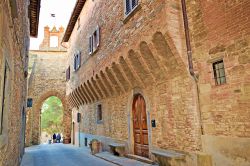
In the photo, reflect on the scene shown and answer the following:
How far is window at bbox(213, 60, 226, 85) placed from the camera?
4938mm

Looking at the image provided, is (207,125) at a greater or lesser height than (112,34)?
lesser

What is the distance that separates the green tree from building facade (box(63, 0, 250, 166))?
25286 millimetres

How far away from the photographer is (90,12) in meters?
13.0

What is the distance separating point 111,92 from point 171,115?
4746 mm

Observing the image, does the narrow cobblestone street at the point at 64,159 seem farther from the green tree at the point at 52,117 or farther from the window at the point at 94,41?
the green tree at the point at 52,117

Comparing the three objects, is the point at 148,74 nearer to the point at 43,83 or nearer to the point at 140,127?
the point at 140,127

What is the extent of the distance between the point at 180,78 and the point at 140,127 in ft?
10.0

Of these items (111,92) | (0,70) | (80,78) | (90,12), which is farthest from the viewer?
(80,78)

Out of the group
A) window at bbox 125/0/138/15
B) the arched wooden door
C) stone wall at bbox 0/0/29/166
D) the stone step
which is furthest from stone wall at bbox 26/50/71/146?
window at bbox 125/0/138/15

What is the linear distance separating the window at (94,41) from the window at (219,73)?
7199mm

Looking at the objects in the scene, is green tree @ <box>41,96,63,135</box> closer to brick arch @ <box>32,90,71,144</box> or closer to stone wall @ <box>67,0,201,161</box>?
brick arch @ <box>32,90,71,144</box>

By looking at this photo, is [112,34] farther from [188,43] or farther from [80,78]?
[80,78]

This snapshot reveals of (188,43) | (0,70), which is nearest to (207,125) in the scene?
(188,43)

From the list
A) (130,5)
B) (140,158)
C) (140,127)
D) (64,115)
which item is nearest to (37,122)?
(64,115)
